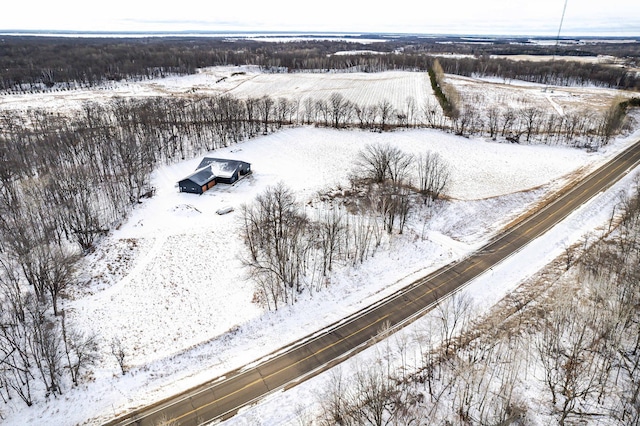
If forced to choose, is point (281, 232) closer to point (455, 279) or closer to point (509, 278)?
point (455, 279)

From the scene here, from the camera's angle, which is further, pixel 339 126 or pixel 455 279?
pixel 339 126

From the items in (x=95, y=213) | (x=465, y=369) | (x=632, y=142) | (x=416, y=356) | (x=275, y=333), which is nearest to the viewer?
(x=465, y=369)

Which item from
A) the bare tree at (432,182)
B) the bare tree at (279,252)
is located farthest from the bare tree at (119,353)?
the bare tree at (432,182)

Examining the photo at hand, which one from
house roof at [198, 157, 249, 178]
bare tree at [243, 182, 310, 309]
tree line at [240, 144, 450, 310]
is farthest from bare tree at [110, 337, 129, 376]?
house roof at [198, 157, 249, 178]

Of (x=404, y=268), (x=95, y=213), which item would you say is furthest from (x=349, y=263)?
(x=95, y=213)

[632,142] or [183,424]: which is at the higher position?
[632,142]

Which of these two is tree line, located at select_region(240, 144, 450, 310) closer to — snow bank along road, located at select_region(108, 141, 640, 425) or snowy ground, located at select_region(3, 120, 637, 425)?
snowy ground, located at select_region(3, 120, 637, 425)

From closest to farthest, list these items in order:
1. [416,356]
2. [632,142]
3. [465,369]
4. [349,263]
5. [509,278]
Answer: [465,369], [416,356], [509,278], [349,263], [632,142]

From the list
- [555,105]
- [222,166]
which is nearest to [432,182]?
[222,166]

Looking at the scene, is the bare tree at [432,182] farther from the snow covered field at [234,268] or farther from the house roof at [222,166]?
the house roof at [222,166]
